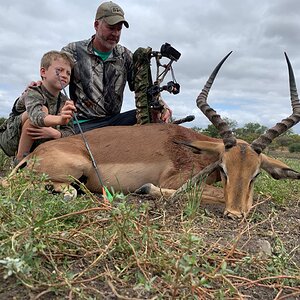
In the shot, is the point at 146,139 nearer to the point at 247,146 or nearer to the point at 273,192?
the point at 247,146

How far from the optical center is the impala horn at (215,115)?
4.84m

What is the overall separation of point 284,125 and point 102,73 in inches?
131

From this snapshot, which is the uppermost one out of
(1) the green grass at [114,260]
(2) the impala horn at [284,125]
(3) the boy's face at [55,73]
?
(3) the boy's face at [55,73]

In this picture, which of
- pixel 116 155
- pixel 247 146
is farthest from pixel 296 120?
pixel 116 155

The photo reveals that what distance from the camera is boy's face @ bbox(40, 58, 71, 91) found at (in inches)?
221

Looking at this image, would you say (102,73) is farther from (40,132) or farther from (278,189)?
(278,189)

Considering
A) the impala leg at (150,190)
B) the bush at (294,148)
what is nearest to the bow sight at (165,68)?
the impala leg at (150,190)

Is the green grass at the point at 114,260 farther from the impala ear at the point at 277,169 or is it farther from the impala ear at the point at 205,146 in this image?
the impala ear at the point at 205,146

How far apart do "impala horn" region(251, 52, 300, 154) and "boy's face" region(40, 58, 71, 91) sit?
261 cm

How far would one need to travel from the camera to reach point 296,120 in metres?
5.16

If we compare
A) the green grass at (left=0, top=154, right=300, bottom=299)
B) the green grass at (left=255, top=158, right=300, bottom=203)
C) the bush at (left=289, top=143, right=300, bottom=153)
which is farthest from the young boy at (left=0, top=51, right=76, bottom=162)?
the bush at (left=289, top=143, right=300, bottom=153)

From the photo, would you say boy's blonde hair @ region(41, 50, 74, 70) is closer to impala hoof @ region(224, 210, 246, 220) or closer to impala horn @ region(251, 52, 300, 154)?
impala horn @ region(251, 52, 300, 154)

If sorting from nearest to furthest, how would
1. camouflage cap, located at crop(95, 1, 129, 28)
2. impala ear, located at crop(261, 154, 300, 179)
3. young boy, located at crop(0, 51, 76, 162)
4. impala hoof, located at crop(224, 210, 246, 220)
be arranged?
impala hoof, located at crop(224, 210, 246, 220), impala ear, located at crop(261, 154, 300, 179), young boy, located at crop(0, 51, 76, 162), camouflage cap, located at crop(95, 1, 129, 28)

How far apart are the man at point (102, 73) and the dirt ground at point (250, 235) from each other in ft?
8.93
